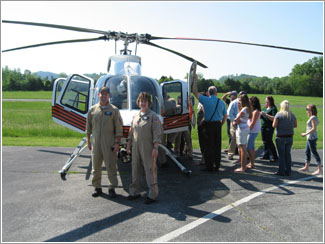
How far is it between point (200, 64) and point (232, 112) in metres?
1.76

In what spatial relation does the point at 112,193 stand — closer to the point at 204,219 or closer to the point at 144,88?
the point at 204,219

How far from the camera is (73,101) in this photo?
6773 millimetres

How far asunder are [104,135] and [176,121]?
7.44ft

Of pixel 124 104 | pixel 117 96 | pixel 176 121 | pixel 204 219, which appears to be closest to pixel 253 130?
pixel 176 121

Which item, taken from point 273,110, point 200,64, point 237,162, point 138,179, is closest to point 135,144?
point 138,179

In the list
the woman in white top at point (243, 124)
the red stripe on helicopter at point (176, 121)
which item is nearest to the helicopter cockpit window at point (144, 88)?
the red stripe on helicopter at point (176, 121)

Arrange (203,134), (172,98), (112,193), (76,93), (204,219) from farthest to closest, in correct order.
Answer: (172,98), (76,93), (203,134), (112,193), (204,219)

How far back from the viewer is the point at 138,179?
16.0 feet

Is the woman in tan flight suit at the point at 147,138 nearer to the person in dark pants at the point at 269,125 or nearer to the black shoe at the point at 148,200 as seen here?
the black shoe at the point at 148,200

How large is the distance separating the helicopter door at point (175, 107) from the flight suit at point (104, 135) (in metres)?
1.82

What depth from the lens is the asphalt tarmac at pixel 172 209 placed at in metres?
3.55

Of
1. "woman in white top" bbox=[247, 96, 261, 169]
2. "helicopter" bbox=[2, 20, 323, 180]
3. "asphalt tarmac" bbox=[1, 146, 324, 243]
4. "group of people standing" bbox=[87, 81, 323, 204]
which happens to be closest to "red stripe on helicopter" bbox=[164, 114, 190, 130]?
"helicopter" bbox=[2, 20, 323, 180]

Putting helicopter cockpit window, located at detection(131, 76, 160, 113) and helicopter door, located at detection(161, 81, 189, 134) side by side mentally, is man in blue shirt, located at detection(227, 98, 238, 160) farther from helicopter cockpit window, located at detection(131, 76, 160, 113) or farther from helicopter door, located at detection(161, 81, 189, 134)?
helicopter cockpit window, located at detection(131, 76, 160, 113)

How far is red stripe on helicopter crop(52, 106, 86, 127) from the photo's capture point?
641 cm
